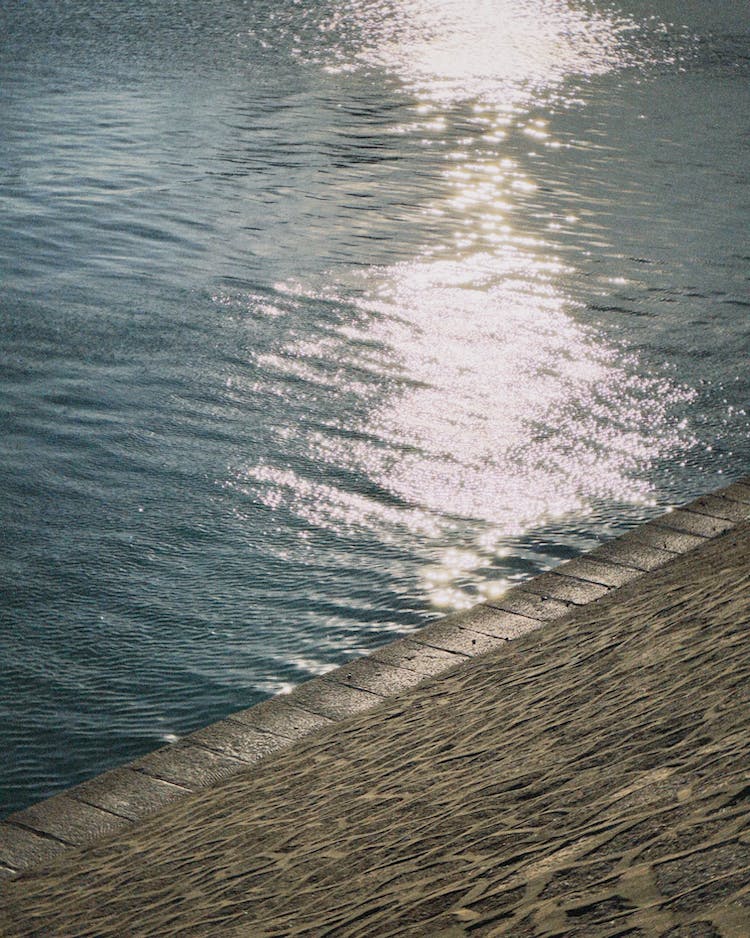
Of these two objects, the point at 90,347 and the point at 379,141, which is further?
the point at 379,141

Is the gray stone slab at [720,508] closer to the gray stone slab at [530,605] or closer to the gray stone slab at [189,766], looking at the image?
the gray stone slab at [530,605]

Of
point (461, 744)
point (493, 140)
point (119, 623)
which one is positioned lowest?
point (119, 623)

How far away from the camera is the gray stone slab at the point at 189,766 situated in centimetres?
349

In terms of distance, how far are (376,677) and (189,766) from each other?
2.46 feet

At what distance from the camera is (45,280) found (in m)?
8.12

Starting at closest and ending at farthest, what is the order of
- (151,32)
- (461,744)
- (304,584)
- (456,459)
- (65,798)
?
(461,744)
(65,798)
(304,584)
(456,459)
(151,32)

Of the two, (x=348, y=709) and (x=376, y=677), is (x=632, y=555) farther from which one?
(x=348, y=709)

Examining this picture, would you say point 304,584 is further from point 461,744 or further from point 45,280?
point 45,280

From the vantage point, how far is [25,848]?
→ 125 inches

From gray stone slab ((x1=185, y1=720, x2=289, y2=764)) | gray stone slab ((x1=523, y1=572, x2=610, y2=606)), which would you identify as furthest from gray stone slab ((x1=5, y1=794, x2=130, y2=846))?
gray stone slab ((x1=523, y1=572, x2=610, y2=606))

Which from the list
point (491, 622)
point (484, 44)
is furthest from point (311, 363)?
point (484, 44)

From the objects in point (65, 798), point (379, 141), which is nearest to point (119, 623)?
point (65, 798)

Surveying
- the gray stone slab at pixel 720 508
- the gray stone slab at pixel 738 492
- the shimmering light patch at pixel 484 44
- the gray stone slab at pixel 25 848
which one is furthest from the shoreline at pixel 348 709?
the shimmering light patch at pixel 484 44

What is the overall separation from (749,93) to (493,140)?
4.75 m
